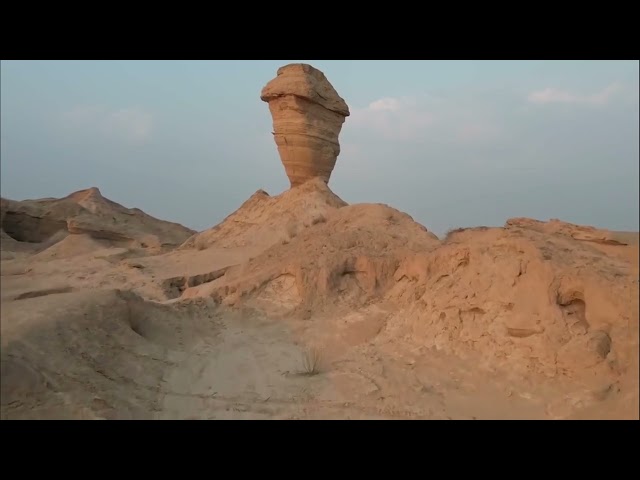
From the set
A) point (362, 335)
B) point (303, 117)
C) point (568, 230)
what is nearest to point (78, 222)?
point (303, 117)

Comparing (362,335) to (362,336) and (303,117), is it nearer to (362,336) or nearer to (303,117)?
(362,336)

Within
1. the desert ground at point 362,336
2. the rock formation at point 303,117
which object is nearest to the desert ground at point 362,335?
the desert ground at point 362,336

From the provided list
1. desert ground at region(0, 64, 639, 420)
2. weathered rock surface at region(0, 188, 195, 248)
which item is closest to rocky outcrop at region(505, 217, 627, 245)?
desert ground at region(0, 64, 639, 420)

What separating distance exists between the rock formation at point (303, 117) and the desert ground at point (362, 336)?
5.22 metres

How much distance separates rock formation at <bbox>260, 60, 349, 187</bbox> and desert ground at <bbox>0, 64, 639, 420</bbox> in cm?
480

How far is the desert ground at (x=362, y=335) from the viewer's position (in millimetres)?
4293

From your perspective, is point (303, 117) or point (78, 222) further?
point (78, 222)

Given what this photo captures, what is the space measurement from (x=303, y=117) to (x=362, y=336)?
26.1 feet

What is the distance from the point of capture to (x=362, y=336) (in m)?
6.06

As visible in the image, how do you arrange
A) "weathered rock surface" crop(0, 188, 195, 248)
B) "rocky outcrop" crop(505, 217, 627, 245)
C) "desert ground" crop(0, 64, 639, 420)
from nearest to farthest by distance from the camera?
"desert ground" crop(0, 64, 639, 420) < "rocky outcrop" crop(505, 217, 627, 245) < "weathered rock surface" crop(0, 188, 195, 248)

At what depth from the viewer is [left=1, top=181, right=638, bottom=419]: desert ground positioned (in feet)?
14.1

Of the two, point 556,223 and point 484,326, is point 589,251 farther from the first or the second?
point 484,326

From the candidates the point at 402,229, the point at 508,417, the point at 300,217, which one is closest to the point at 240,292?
the point at 402,229

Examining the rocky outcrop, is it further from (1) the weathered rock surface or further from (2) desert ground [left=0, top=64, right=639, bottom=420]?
(1) the weathered rock surface
